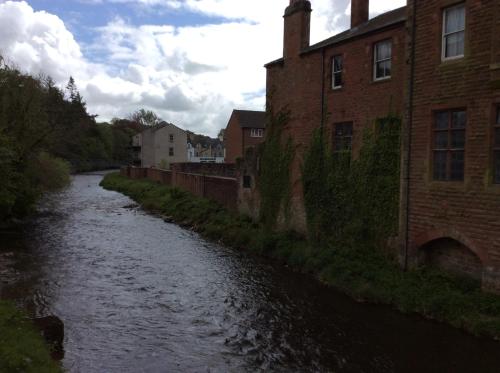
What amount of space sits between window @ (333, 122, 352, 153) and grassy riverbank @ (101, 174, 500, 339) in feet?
12.1

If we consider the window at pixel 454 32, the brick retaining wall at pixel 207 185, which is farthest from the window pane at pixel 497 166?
the brick retaining wall at pixel 207 185

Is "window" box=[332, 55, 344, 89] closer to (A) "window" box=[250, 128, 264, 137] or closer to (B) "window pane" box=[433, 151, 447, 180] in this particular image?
(B) "window pane" box=[433, 151, 447, 180]

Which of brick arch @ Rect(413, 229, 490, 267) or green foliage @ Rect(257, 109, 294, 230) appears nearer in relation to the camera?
brick arch @ Rect(413, 229, 490, 267)

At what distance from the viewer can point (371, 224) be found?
1559cm

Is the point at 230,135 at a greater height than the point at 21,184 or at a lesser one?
greater

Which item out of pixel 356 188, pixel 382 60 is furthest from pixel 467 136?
pixel 382 60

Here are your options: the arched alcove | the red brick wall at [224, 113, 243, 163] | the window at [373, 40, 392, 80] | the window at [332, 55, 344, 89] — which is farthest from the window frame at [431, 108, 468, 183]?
the red brick wall at [224, 113, 243, 163]

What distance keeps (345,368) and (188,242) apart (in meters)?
14.4

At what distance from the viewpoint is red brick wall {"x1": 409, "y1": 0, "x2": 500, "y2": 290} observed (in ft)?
37.3

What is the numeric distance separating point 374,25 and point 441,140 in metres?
5.97

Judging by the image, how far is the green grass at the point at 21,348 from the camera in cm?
718

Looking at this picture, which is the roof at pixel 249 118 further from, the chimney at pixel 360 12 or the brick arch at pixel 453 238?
the brick arch at pixel 453 238

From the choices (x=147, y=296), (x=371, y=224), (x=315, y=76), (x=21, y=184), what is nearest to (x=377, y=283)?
(x=371, y=224)

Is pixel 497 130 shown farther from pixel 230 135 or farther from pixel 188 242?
pixel 230 135
